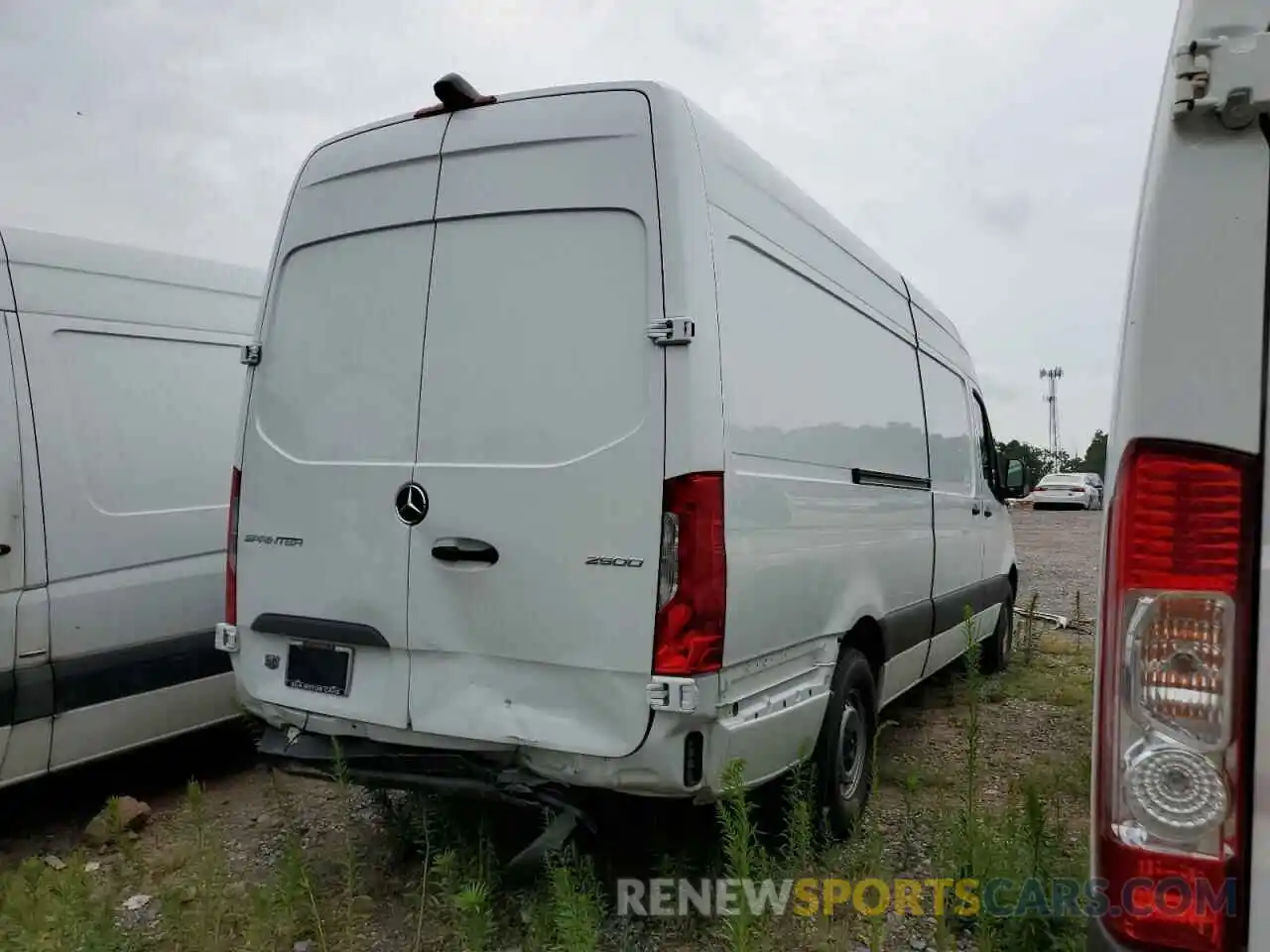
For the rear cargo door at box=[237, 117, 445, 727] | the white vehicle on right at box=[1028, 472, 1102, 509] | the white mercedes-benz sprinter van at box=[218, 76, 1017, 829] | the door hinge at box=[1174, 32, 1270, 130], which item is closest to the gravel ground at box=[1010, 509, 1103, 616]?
the white mercedes-benz sprinter van at box=[218, 76, 1017, 829]

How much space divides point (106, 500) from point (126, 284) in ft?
3.44

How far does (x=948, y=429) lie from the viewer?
5949mm

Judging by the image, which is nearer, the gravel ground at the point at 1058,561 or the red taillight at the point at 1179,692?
the red taillight at the point at 1179,692

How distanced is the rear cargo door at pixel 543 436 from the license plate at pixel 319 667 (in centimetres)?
29

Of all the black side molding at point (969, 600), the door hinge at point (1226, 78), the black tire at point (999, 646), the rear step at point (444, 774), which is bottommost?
the black tire at point (999, 646)

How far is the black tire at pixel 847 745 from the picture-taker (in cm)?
371

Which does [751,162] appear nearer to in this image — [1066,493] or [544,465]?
[544,465]

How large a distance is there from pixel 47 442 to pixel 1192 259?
13.7ft

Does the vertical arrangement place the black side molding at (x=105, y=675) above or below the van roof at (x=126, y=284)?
below

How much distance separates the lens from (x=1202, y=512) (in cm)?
144

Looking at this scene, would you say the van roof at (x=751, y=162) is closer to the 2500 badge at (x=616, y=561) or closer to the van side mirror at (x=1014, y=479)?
the 2500 badge at (x=616, y=561)

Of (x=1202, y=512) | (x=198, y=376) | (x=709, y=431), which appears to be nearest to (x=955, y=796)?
(x=709, y=431)

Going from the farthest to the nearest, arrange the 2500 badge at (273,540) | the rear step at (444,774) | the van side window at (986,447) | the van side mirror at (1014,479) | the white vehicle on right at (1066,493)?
the white vehicle on right at (1066,493) → the van side mirror at (1014,479) → the van side window at (986,447) → the 2500 badge at (273,540) → the rear step at (444,774)

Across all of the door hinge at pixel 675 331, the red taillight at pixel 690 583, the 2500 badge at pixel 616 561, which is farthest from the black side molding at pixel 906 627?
the door hinge at pixel 675 331
